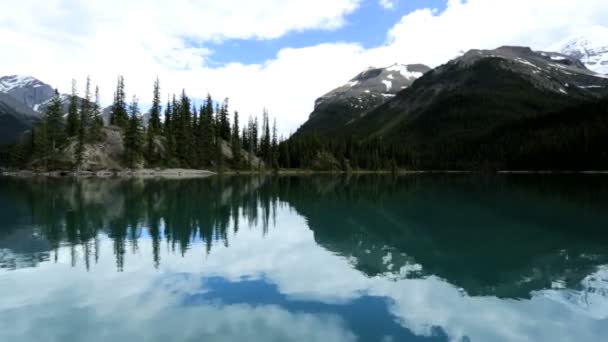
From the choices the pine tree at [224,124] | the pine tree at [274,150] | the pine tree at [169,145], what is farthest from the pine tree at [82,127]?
the pine tree at [274,150]

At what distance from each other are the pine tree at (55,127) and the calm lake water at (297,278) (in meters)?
94.4

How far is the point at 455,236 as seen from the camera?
97.7 feet

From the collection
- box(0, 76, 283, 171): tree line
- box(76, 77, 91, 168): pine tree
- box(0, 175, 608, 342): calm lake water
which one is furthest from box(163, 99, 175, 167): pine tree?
box(0, 175, 608, 342): calm lake water

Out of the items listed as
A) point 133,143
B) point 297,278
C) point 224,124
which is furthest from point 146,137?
point 297,278

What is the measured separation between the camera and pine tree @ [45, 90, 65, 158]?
121 metres

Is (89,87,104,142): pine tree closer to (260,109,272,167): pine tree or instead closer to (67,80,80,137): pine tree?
(67,80,80,137): pine tree

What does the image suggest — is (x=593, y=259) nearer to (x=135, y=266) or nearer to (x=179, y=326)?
(x=179, y=326)

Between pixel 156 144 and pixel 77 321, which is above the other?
pixel 156 144

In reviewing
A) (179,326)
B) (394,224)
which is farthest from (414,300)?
(394,224)

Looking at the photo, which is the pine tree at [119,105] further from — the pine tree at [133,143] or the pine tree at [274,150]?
the pine tree at [274,150]

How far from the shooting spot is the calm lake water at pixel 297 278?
13258 millimetres

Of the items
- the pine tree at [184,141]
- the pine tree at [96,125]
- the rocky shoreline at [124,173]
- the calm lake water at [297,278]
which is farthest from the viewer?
the pine tree at [184,141]

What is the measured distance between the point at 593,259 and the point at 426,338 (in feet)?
51.4

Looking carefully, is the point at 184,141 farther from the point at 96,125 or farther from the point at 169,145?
the point at 96,125
